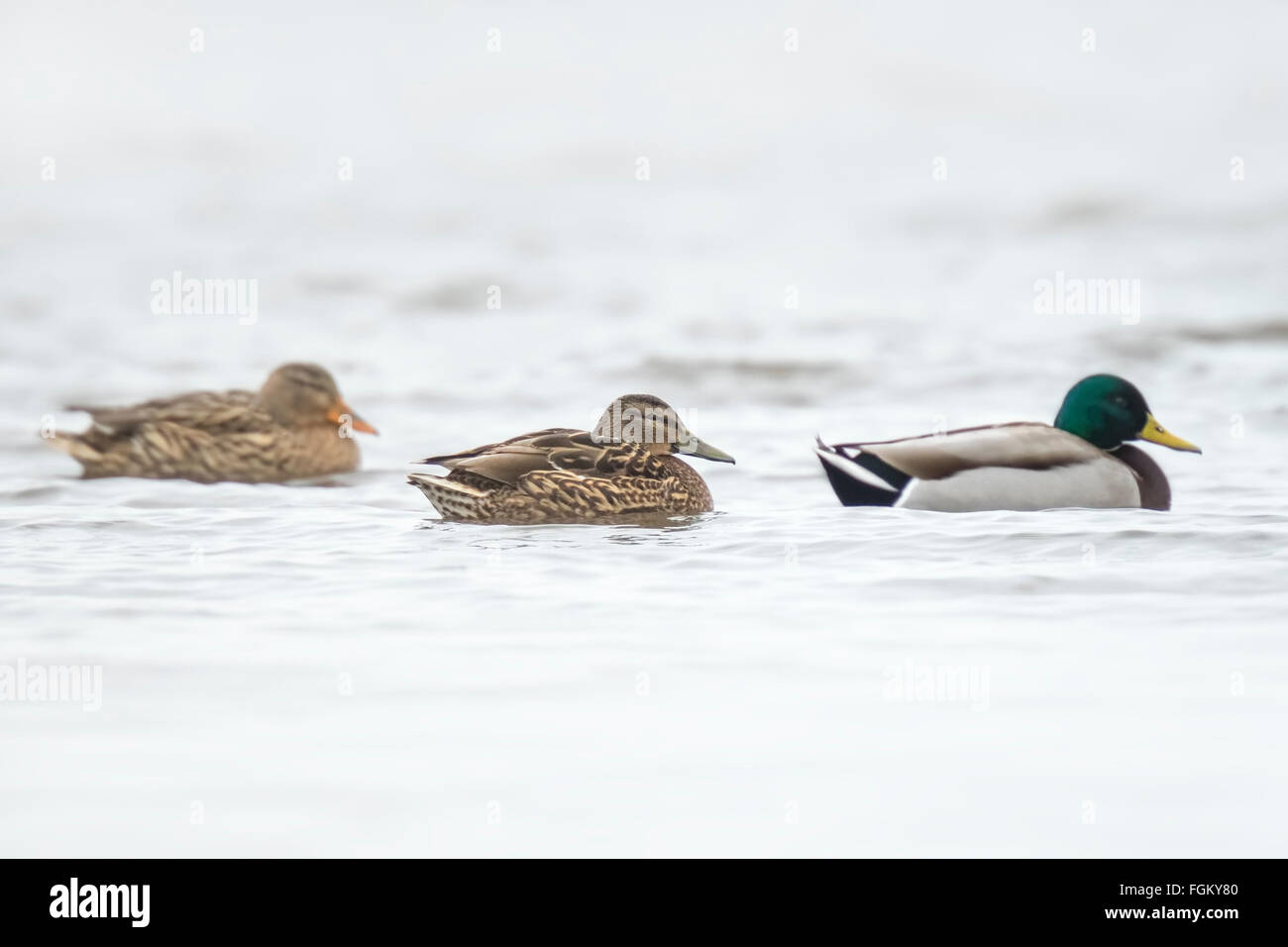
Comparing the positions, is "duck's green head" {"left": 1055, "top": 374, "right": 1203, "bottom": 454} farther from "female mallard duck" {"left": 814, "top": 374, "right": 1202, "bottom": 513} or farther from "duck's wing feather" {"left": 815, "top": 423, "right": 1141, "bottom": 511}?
"duck's wing feather" {"left": 815, "top": 423, "right": 1141, "bottom": 511}

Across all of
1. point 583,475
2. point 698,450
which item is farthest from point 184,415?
point 698,450

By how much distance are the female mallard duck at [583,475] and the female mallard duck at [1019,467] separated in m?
0.89

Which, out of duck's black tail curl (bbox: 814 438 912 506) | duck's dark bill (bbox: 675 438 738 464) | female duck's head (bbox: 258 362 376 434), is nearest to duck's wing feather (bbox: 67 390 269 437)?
female duck's head (bbox: 258 362 376 434)

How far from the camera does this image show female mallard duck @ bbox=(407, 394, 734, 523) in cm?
942

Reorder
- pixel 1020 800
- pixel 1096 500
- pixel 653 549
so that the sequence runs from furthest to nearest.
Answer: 1. pixel 1096 500
2. pixel 653 549
3. pixel 1020 800

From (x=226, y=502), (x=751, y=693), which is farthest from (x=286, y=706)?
(x=226, y=502)

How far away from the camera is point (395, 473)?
1191cm

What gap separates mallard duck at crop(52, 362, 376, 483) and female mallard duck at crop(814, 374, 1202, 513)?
3.47m

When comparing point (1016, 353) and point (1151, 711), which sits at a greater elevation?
Result: point (1016, 353)

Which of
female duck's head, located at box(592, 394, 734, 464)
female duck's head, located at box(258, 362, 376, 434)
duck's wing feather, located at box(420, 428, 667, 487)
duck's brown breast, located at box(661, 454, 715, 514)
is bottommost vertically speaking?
duck's brown breast, located at box(661, 454, 715, 514)

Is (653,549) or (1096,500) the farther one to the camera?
(1096,500)

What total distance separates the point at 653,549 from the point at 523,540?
0.71 m

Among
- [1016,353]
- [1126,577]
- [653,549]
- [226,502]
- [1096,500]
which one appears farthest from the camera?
[1016,353]

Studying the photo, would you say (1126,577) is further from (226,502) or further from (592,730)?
(226,502)
